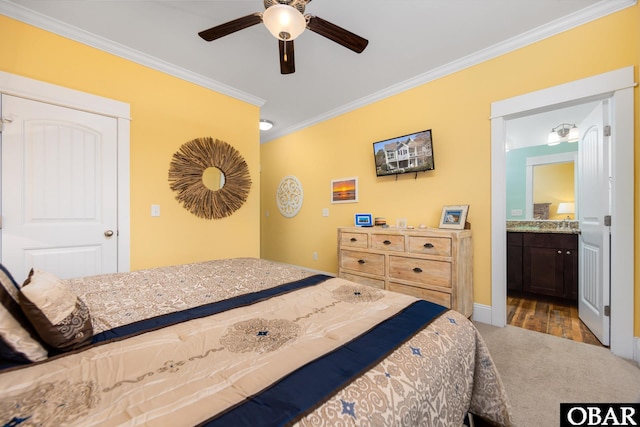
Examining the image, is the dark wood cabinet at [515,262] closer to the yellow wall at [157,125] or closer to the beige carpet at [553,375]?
the beige carpet at [553,375]

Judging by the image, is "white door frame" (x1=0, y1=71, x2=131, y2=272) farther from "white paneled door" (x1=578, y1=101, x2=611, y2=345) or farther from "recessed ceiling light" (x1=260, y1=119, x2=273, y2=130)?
"white paneled door" (x1=578, y1=101, x2=611, y2=345)

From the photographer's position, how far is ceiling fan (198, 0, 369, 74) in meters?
1.48

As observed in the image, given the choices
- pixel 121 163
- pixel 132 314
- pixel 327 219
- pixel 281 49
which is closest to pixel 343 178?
pixel 327 219

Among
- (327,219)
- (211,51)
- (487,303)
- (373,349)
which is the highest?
(211,51)

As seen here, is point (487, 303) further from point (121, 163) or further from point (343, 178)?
point (121, 163)

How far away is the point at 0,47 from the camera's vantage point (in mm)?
1970

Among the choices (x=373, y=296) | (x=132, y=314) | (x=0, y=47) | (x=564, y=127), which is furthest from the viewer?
(x=564, y=127)

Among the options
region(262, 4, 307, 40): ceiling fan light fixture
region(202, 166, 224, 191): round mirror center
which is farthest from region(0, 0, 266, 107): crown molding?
region(262, 4, 307, 40): ceiling fan light fixture

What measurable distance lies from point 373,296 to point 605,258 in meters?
2.12

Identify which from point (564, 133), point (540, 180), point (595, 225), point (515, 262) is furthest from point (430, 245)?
point (540, 180)

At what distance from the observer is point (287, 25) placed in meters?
1.51

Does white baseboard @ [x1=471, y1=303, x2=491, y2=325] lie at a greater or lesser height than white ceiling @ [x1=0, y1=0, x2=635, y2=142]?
lesser

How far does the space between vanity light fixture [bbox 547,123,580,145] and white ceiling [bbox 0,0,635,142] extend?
227 cm

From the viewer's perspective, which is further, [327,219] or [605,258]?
[327,219]
